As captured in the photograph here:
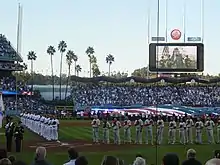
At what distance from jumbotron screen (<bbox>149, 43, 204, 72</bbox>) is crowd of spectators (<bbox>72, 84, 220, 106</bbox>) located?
41233 millimetres

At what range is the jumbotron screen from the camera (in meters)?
32.7

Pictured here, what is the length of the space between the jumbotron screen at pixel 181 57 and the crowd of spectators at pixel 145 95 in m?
41.2

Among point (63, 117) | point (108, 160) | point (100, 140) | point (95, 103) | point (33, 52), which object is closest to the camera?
point (108, 160)

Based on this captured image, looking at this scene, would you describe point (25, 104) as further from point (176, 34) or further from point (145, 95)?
point (176, 34)

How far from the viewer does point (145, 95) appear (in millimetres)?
81375

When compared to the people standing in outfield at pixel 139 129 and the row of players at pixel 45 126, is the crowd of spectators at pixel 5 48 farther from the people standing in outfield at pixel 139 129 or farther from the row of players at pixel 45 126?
the people standing in outfield at pixel 139 129

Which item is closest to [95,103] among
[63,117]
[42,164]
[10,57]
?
[63,117]

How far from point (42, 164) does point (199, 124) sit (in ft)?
79.2

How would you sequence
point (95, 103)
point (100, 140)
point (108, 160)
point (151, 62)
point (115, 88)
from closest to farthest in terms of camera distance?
point (108, 160) < point (151, 62) < point (100, 140) < point (95, 103) < point (115, 88)

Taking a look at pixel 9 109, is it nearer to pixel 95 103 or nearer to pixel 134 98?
pixel 95 103

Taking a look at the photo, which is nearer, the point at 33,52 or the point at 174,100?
the point at 174,100

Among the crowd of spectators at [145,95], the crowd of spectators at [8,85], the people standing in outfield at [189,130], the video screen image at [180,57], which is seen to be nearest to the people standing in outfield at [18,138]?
the video screen image at [180,57]

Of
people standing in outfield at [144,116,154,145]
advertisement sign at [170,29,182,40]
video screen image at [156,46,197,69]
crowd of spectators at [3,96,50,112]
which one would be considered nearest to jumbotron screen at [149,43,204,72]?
video screen image at [156,46,197,69]

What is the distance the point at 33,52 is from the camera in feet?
411
